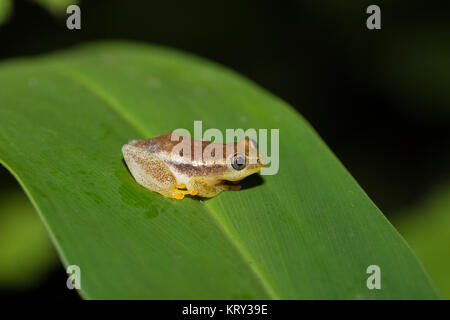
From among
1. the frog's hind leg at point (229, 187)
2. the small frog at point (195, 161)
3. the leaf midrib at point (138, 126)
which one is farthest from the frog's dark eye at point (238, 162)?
the leaf midrib at point (138, 126)

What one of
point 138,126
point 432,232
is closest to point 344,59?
point 432,232

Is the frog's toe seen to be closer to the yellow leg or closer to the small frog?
the small frog

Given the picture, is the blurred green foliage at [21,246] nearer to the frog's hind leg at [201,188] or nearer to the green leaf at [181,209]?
the green leaf at [181,209]

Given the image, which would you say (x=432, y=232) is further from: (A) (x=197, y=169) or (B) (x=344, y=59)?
(B) (x=344, y=59)

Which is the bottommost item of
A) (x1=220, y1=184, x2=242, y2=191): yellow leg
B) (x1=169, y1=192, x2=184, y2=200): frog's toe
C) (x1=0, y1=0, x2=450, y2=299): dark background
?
(x1=169, y1=192, x2=184, y2=200): frog's toe

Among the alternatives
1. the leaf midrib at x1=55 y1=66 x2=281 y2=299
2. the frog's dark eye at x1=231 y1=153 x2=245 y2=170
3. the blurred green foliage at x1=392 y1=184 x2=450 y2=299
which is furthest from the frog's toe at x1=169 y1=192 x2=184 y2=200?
the blurred green foliage at x1=392 y1=184 x2=450 y2=299

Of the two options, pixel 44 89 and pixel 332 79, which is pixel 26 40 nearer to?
pixel 44 89

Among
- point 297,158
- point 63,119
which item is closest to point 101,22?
point 63,119
